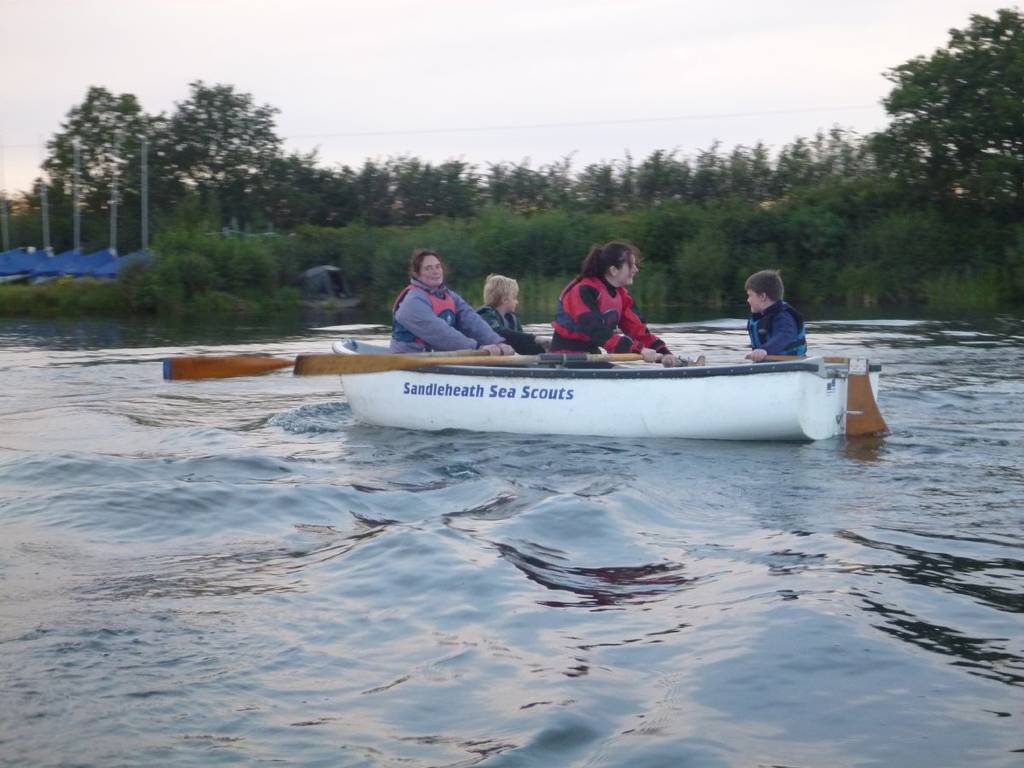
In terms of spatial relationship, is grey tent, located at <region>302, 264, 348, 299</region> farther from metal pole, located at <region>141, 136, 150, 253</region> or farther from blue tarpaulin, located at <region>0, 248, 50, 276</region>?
metal pole, located at <region>141, 136, 150, 253</region>

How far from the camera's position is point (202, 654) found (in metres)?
4.37

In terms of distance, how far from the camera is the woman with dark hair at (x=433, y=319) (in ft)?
31.9

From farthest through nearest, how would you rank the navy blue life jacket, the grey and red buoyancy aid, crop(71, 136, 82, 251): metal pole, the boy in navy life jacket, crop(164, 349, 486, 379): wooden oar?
crop(71, 136, 82, 251): metal pole → crop(164, 349, 486, 379): wooden oar → the grey and red buoyancy aid → the navy blue life jacket → the boy in navy life jacket

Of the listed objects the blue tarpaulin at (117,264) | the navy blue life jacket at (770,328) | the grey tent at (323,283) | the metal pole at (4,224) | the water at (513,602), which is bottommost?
the water at (513,602)

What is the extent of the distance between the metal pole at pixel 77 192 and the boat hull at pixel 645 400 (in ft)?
134

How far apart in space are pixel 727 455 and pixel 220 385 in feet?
24.8

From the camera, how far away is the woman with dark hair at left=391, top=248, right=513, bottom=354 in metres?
9.73

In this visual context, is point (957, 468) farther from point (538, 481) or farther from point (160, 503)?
point (160, 503)

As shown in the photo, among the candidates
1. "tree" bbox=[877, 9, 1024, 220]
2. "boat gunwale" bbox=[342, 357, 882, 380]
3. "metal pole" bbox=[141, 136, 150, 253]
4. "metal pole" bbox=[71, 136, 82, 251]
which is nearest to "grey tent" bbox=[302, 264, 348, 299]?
"metal pole" bbox=[141, 136, 150, 253]

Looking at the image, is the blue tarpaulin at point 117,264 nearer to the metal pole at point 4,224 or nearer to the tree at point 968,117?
the metal pole at point 4,224

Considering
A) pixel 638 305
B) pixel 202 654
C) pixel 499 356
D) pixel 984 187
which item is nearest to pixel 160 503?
pixel 202 654

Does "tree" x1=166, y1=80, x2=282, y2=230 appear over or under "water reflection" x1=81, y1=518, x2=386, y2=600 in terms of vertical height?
over

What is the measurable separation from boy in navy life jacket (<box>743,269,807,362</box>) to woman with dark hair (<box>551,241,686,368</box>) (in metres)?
0.63

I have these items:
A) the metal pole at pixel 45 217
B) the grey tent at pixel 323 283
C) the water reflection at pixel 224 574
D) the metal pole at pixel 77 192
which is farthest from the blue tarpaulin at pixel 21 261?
the water reflection at pixel 224 574
